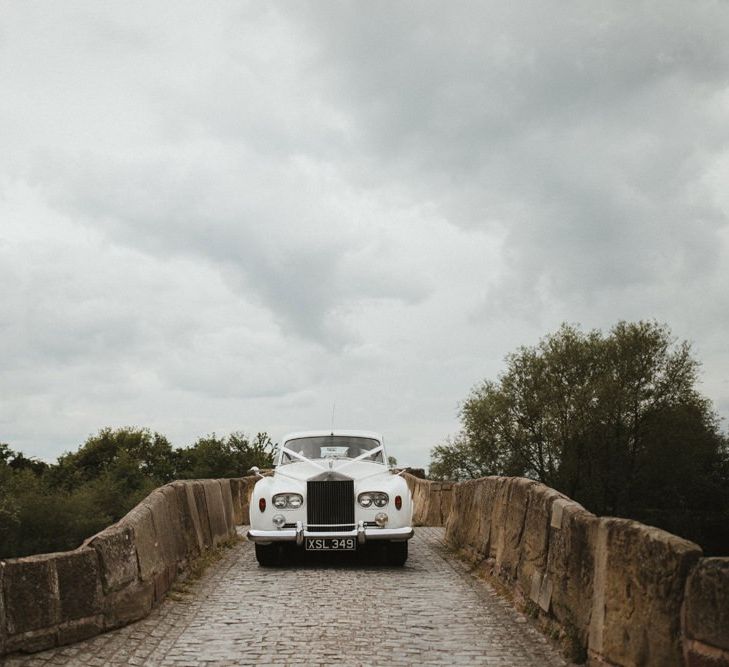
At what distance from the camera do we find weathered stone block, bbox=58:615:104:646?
21.4 feet

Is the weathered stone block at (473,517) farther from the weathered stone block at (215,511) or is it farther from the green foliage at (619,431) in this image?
the green foliage at (619,431)

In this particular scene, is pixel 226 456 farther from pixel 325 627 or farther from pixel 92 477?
pixel 325 627

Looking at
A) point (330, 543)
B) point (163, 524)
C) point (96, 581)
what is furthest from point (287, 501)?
point (96, 581)

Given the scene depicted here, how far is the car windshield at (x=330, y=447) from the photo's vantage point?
12758 millimetres

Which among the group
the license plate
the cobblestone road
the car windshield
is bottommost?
the cobblestone road

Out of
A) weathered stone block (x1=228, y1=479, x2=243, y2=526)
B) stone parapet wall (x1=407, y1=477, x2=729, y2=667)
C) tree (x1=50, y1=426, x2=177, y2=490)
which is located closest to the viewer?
stone parapet wall (x1=407, y1=477, x2=729, y2=667)

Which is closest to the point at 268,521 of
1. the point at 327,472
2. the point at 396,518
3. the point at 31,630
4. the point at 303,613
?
the point at 327,472

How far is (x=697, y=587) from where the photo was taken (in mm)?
4652

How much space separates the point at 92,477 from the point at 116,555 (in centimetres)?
7225

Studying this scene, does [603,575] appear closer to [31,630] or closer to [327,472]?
[31,630]

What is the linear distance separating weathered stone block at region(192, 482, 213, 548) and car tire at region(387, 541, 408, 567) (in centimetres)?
275

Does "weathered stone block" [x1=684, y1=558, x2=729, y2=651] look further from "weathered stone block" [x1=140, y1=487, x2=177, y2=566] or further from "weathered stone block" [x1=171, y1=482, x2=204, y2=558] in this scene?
"weathered stone block" [x1=171, y1=482, x2=204, y2=558]

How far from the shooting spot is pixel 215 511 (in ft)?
45.1

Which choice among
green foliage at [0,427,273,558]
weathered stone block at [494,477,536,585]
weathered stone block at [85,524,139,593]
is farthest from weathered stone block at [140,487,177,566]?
green foliage at [0,427,273,558]
